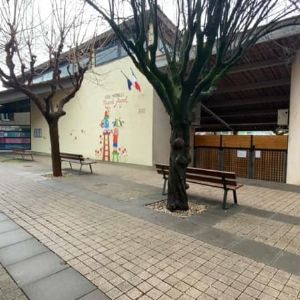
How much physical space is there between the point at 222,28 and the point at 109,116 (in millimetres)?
10173

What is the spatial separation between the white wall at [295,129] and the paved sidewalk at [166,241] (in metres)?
1.58

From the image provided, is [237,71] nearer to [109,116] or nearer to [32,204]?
[109,116]

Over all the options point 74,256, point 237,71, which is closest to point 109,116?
point 237,71

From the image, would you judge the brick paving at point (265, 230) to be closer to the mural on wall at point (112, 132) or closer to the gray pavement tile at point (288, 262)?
the gray pavement tile at point (288, 262)

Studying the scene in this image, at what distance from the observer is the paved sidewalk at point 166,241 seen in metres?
2.93

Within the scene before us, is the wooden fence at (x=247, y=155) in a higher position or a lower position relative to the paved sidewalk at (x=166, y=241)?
higher

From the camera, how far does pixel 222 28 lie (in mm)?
4773

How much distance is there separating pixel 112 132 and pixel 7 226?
9.79 meters

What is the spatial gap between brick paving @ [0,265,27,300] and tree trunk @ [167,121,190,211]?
3.24 m

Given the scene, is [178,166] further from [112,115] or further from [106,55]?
[106,55]

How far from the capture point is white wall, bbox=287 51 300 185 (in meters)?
8.38

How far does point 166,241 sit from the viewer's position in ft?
13.4

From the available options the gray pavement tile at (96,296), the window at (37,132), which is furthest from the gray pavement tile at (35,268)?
the window at (37,132)

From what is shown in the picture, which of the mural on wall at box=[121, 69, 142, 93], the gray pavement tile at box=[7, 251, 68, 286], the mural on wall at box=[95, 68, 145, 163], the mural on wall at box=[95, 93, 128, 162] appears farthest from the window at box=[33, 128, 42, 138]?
the gray pavement tile at box=[7, 251, 68, 286]
